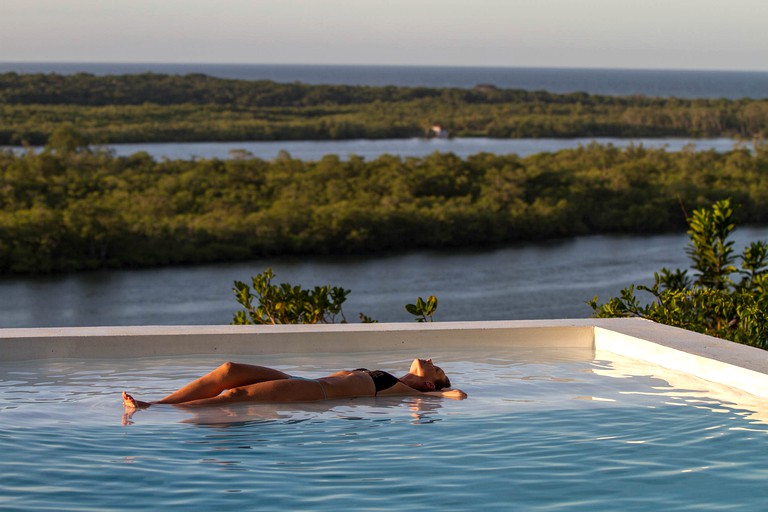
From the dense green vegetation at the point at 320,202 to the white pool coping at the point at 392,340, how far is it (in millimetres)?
13693

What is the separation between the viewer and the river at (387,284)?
15477 millimetres

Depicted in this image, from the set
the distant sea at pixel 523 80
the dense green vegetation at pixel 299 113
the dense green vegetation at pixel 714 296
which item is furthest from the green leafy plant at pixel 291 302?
the distant sea at pixel 523 80

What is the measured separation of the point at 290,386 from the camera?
3893 millimetres

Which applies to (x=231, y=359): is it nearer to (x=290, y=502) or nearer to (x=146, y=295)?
(x=290, y=502)

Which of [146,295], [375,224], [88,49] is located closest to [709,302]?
[146,295]

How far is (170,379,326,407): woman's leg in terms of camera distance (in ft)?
12.4

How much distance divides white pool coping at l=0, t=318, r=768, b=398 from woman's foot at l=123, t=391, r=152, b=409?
97 cm

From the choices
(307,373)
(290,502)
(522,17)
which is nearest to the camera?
(290,502)

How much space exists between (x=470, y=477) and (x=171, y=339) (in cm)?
202

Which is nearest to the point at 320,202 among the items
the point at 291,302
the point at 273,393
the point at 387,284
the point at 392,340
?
the point at 387,284

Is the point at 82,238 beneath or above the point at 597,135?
beneath

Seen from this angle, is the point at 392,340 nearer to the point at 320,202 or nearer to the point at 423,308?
the point at 423,308

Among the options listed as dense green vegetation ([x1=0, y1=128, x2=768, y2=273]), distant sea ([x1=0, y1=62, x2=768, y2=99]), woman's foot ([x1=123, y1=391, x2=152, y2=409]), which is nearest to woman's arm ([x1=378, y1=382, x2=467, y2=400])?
woman's foot ([x1=123, y1=391, x2=152, y2=409])

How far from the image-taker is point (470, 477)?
3.05 meters
